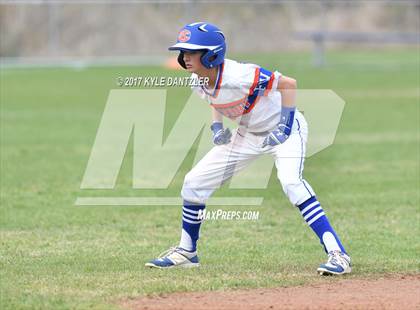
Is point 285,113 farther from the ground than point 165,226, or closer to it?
farther from the ground

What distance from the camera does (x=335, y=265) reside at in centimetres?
765

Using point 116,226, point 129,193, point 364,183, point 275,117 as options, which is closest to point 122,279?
point 275,117

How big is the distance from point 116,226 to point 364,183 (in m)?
4.48

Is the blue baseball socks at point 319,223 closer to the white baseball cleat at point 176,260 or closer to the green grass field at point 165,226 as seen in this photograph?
the green grass field at point 165,226

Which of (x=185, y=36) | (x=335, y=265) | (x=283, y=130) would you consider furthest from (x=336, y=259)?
(x=185, y=36)

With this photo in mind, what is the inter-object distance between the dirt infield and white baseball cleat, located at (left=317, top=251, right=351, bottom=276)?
191 millimetres

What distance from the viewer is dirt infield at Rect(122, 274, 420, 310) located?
6633mm

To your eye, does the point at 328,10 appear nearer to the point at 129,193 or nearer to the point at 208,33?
the point at 129,193

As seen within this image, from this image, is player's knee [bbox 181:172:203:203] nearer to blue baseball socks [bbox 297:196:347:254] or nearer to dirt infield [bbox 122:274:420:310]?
blue baseball socks [bbox 297:196:347:254]

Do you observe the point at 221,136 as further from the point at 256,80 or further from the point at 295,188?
the point at 295,188

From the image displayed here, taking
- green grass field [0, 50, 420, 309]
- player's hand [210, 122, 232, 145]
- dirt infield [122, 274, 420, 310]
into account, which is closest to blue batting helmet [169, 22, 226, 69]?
player's hand [210, 122, 232, 145]

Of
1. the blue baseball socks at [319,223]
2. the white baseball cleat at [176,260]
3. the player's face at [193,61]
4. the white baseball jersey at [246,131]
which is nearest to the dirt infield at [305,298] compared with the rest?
the blue baseball socks at [319,223]

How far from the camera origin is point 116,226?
10.4m

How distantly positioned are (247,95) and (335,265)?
164 cm
